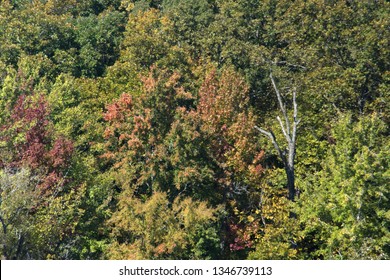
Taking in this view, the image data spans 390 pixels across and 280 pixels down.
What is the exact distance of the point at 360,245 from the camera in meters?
26.3

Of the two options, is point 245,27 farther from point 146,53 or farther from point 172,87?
point 172,87

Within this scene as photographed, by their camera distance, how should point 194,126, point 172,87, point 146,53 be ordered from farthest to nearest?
point 146,53, point 172,87, point 194,126

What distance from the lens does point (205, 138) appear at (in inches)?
1388

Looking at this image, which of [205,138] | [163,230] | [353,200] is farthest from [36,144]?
[353,200]

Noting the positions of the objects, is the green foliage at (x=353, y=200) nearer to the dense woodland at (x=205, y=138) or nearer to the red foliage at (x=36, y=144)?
the dense woodland at (x=205, y=138)

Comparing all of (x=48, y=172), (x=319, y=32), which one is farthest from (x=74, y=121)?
(x=319, y=32)

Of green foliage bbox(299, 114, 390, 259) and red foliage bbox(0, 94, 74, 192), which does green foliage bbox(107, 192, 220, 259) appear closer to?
red foliage bbox(0, 94, 74, 192)

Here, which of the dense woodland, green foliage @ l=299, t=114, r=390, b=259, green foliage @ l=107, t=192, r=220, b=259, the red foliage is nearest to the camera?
green foliage @ l=299, t=114, r=390, b=259

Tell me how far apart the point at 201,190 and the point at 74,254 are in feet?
26.9

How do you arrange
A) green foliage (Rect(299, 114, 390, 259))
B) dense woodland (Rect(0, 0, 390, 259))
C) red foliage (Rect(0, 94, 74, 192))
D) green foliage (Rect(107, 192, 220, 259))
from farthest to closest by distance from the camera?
red foliage (Rect(0, 94, 74, 192)), green foliage (Rect(107, 192, 220, 259)), dense woodland (Rect(0, 0, 390, 259)), green foliage (Rect(299, 114, 390, 259))

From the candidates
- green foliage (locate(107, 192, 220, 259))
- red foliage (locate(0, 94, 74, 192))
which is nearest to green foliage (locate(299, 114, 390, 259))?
green foliage (locate(107, 192, 220, 259))

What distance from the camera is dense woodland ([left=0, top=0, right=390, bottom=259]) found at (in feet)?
93.1

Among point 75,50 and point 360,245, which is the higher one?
point 75,50

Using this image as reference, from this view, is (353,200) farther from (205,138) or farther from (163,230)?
(205,138)
